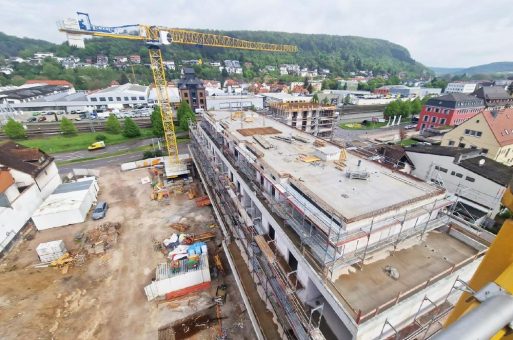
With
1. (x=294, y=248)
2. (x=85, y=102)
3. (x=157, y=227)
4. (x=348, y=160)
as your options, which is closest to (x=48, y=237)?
(x=157, y=227)

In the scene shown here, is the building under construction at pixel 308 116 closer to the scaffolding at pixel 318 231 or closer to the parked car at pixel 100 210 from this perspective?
the scaffolding at pixel 318 231

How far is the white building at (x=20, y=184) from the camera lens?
32125 millimetres

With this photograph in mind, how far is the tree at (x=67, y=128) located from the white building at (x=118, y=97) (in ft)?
106

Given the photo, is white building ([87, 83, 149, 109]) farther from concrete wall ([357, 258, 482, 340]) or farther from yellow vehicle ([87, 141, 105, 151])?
concrete wall ([357, 258, 482, 340])

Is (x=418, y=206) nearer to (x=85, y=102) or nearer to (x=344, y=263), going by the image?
(x=344, y=263)

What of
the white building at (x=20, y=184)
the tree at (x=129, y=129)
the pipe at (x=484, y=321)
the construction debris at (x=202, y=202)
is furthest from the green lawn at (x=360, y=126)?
the pipe at (x=484, y=321)

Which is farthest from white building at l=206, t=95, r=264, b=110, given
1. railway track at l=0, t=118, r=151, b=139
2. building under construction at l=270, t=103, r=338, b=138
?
building under construction at l=270, t=103, r=338, b=138

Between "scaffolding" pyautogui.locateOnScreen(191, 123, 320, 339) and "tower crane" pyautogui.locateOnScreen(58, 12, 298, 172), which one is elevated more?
"tower crane" pyautogui.locateOnScreen(58, 12, 298, 172)

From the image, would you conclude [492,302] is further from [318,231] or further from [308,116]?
[308,116]

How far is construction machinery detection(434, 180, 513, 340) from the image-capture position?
256cm

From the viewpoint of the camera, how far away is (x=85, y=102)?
9656cm

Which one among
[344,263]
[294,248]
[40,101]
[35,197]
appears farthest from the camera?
[40,101]

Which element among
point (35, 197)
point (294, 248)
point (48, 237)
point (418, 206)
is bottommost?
point (48, 237)

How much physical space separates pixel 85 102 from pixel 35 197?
3007 inches
